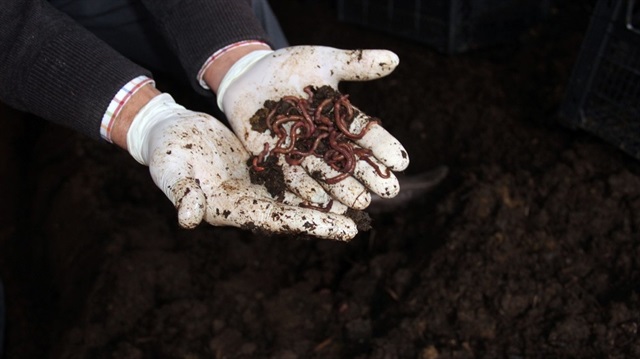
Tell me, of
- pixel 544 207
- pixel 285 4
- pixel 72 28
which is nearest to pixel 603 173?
pixel 544 207

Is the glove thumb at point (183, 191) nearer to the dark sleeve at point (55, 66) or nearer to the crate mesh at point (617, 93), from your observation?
the dark sleeve at point (55, 66)

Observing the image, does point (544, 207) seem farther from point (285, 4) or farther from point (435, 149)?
point (285, 4)

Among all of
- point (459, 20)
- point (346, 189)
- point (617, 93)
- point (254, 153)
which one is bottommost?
point (459, 20)

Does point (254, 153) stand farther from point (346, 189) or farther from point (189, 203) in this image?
point (189, 203)

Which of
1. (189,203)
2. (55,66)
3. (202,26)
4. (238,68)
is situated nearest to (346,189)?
(189,203)

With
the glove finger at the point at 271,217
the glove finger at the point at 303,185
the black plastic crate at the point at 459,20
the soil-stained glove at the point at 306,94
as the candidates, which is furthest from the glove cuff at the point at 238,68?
the black plastic crate at the point at 459,20

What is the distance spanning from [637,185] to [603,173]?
0.23 metres

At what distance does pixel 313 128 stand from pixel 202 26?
0.83 meters

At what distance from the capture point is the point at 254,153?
312 cm

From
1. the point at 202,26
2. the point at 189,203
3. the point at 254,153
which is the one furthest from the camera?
the point at 202,26

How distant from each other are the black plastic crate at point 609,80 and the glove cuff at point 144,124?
259 cm

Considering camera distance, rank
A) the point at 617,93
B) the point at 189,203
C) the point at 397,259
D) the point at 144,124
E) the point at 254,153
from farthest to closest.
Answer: the point at 617,93 < the point at 397,259 < the point at 254,153 < the point at 144,124 < the point at 189,203

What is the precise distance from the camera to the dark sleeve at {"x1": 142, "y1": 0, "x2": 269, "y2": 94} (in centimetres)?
327

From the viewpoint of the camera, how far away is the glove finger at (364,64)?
9.17 ft
